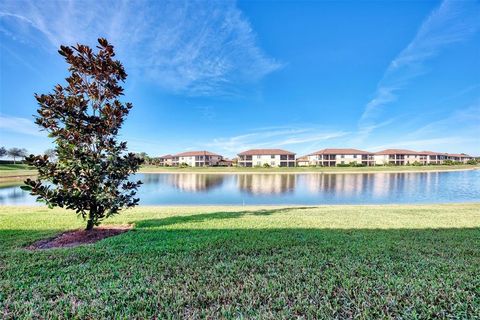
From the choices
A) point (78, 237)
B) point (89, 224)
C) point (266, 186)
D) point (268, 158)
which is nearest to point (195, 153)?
point (268, 158)

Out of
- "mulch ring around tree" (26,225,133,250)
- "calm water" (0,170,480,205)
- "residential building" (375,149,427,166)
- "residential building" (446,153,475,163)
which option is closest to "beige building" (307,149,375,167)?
"residential building" (375,149,427,166)

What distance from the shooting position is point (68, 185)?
5645 mm

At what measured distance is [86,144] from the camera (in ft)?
19.6

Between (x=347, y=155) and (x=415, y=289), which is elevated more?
(x=347, y=155)

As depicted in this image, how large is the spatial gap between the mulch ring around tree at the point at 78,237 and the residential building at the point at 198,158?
73.3 m

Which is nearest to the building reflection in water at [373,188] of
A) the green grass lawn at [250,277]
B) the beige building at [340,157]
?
the green grass lawn at [250,277]

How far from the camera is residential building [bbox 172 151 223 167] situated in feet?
266

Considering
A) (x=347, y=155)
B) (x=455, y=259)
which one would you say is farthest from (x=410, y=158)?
(x=455, y=259)

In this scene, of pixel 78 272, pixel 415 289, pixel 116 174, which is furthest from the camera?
pixel 116 174

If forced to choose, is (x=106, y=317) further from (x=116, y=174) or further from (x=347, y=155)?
(x=347, y=155)

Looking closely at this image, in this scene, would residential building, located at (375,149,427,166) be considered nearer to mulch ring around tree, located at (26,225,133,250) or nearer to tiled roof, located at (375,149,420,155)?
tiled roof, located at (375,149,420,155)

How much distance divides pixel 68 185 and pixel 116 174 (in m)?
1.04

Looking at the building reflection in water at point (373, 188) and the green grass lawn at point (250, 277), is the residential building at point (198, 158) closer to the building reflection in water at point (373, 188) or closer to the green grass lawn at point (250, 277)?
the building reflection in water at point (373, 188)

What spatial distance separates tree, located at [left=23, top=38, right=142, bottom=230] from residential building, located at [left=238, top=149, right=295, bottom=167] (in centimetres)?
6983
